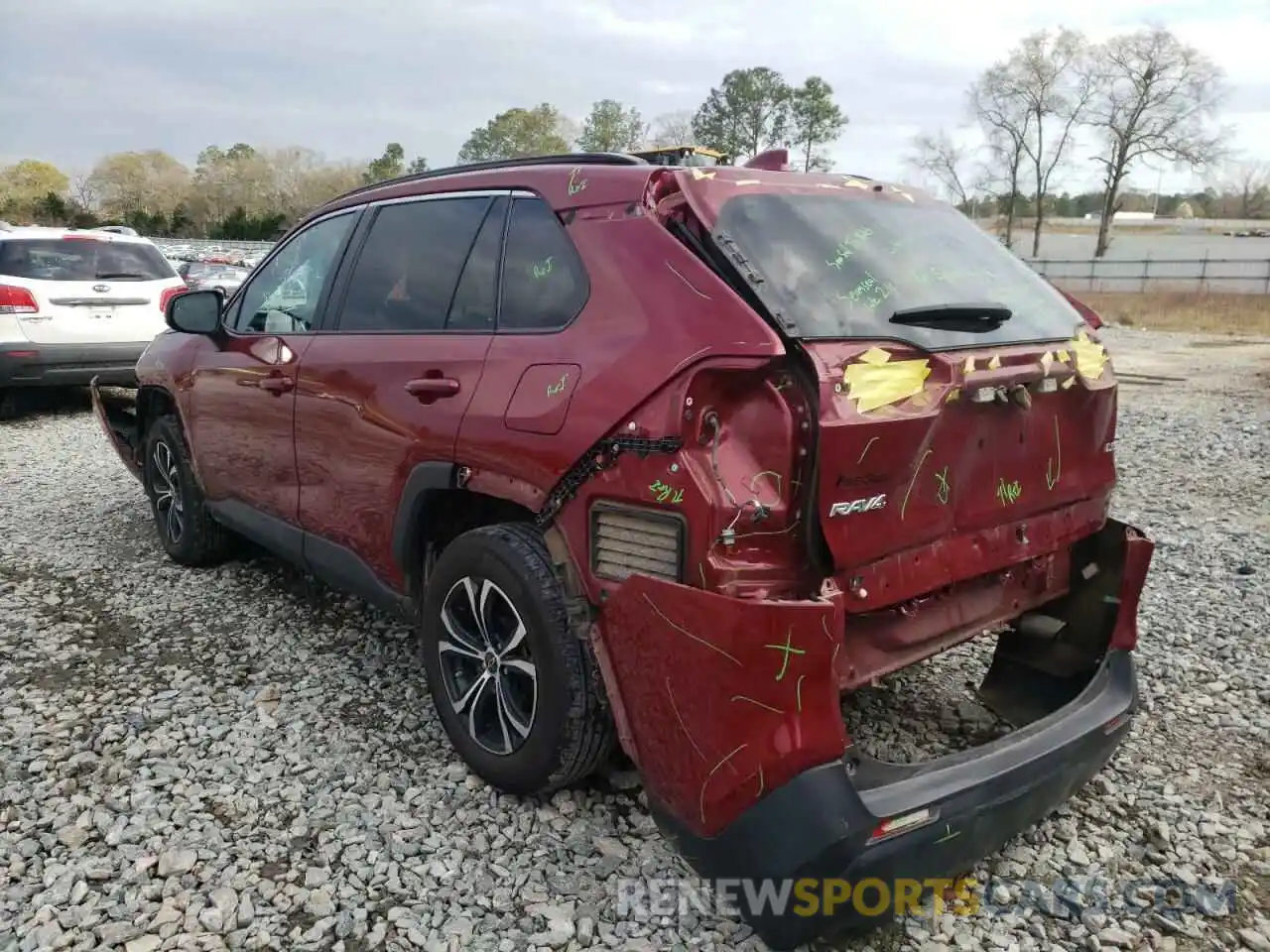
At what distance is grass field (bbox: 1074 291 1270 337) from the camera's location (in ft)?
80.7

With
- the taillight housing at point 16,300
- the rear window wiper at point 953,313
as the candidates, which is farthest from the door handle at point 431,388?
the taillight housing at point 16,300

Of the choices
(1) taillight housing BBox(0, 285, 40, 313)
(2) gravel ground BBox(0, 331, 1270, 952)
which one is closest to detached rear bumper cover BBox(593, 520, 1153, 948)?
(2) gravel ground BBox(0, 331, 1270, 952)

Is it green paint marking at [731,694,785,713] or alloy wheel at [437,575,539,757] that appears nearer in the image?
green paint marking at [731,694,785,713]

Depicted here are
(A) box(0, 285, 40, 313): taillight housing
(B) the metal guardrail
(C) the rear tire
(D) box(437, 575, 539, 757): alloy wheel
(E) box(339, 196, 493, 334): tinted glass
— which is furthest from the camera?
(B) the metal guardrail

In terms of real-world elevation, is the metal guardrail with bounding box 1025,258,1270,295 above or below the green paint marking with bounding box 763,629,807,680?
above

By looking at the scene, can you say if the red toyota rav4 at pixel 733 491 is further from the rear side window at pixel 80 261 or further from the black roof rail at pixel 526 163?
the rear side window at pixel 80 261

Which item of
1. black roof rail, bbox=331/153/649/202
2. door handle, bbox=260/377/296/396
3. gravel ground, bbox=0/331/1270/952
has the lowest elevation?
gravel ground, bbox=0/331/1270/952

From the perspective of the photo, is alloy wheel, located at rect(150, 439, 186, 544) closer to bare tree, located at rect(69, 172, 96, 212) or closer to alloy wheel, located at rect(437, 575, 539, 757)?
alloy wheel, located at rect(437, 575, 539, 757)

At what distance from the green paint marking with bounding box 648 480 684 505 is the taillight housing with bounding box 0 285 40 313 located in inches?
344

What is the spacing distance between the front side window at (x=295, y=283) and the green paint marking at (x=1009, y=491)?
8.73 ft

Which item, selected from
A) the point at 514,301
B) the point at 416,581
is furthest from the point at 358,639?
the point at 514,301

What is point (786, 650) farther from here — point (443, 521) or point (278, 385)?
point (278, 385)

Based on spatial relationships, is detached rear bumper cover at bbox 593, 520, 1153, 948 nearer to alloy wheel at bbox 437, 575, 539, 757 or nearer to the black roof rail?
alloy wheel at bbox 437, 575, 539, 757

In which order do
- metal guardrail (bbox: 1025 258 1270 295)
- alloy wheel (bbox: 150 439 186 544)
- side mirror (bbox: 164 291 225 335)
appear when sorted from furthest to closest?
1. metal guardrail (bbox: 1025 258 1270 295)
2. alloy wheel (bbox: 150 439 186 544)
3. side mirror (bbox: 164 291 225 335)
